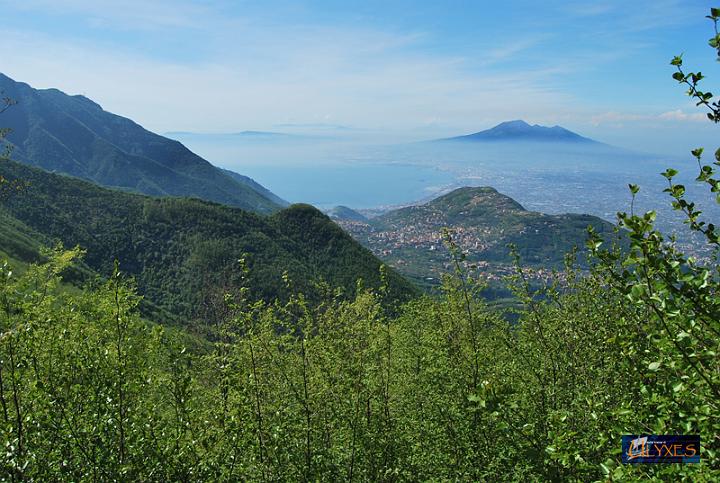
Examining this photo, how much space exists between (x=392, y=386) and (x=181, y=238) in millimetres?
134200

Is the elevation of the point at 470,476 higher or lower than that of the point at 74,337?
lower

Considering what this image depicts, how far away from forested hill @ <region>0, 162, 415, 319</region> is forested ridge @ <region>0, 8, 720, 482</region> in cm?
9120

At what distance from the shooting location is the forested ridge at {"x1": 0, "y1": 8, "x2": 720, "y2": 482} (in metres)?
4.21

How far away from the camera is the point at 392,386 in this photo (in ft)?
42.0

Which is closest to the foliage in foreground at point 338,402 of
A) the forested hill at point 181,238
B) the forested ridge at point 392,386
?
the forested ridge at point 392,386

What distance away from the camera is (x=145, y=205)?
151125mm

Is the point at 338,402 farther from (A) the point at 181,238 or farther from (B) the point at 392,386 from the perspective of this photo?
(A) the point at 181,238

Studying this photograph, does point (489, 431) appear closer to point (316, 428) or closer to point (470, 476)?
point (470, 476)

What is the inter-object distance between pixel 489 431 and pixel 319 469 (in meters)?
3.83

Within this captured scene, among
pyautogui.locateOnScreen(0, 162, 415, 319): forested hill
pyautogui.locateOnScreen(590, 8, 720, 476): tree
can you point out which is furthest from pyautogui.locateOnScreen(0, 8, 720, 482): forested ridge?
pyautogui.locateOnScreen(0, 162, 415, 319): forested hill

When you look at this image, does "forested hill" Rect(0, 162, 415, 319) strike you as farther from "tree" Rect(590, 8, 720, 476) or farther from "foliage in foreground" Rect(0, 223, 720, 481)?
"tree" Rect(590, 8, 720, 476)

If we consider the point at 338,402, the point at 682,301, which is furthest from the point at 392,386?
the point at 682,301

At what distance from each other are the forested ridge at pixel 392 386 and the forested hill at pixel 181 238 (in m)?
91.2

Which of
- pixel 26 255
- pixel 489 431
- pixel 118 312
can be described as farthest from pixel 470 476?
pixel 26 255
